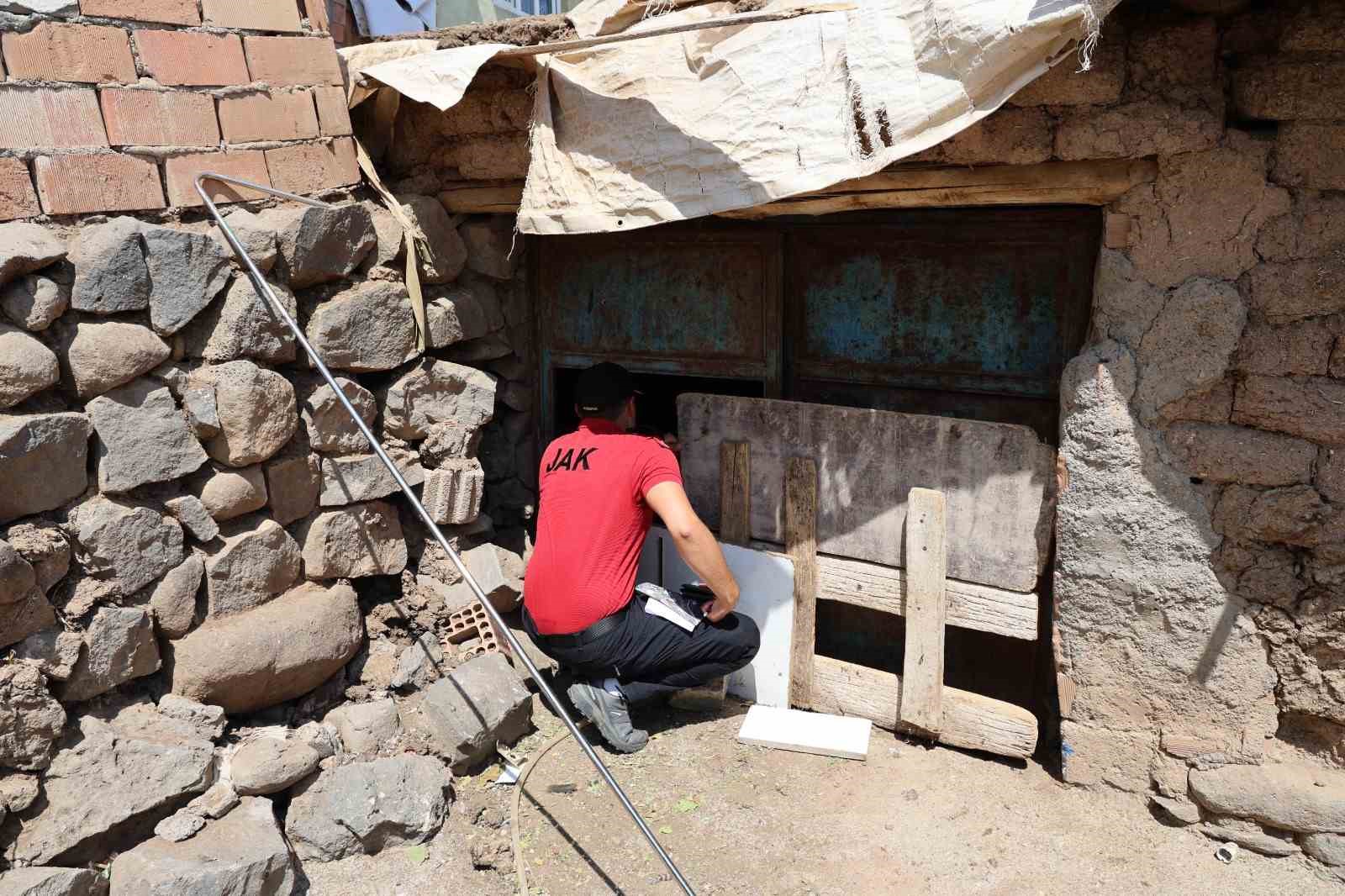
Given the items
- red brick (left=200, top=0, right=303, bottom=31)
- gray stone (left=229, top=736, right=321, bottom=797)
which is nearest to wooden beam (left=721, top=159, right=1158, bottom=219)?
red brick (left=200, top=0, right=303, bottom=31)

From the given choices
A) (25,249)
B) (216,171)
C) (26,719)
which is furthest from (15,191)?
(26,719)

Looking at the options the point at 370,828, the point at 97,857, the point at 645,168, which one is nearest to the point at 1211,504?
the point at 645,168

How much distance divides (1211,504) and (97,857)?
3.55m

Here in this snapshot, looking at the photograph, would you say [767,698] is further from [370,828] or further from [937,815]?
[370,828]

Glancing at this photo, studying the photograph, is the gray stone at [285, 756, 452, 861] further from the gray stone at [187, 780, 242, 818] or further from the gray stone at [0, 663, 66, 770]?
the gray stone at [0, 663, 66, 770]

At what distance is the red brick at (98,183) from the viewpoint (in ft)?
9.65

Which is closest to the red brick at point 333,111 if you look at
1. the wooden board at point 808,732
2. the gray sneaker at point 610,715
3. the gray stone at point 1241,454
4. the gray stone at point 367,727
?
the gray stone at point 367,727

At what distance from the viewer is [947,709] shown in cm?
352

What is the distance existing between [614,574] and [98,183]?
7.08 ft

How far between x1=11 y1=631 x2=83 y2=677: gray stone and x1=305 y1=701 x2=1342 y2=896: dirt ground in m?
0.99

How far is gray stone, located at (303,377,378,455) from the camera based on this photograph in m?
3.52

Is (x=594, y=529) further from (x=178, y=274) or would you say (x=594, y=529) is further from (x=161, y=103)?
(x=161, y=103)

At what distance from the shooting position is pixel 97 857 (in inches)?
110

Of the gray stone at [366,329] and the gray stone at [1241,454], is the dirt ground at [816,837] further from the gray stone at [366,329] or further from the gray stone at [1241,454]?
the gray stone at [366,329]
